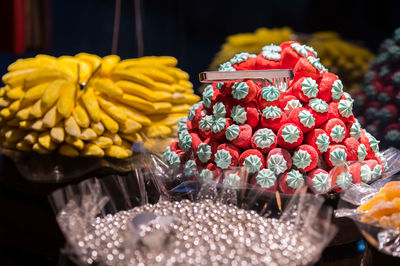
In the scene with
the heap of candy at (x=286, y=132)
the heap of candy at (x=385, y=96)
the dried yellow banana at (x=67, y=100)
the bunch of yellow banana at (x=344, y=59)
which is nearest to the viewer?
the heap of candy at (x=286, y=132)

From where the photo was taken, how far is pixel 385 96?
151 cm

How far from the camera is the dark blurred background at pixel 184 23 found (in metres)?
2.49

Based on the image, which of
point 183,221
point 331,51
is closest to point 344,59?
point 331,51

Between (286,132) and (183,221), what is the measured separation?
0.29 m

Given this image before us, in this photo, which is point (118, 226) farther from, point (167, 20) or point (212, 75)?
point (167, 20)

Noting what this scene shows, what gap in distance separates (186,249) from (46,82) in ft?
2.99

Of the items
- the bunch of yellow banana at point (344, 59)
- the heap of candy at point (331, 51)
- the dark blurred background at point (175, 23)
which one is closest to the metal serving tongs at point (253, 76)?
the heap of candy at point (331, 51)

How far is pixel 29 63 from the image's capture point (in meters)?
1.49

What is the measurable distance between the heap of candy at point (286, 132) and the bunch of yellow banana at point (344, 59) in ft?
3.64

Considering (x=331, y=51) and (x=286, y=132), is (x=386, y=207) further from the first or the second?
(x=331, y=51)

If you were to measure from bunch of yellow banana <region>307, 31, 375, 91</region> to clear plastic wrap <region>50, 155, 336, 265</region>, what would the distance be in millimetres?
1338

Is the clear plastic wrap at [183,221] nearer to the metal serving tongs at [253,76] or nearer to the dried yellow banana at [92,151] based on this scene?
the metal serving tongs at [253,76]

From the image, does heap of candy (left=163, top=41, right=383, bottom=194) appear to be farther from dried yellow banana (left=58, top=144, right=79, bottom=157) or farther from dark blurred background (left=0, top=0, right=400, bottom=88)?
dark blurred background (left=0, top=0, right=400, bottom=88)

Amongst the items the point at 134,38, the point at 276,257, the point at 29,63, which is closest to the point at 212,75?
the point at 276,257
